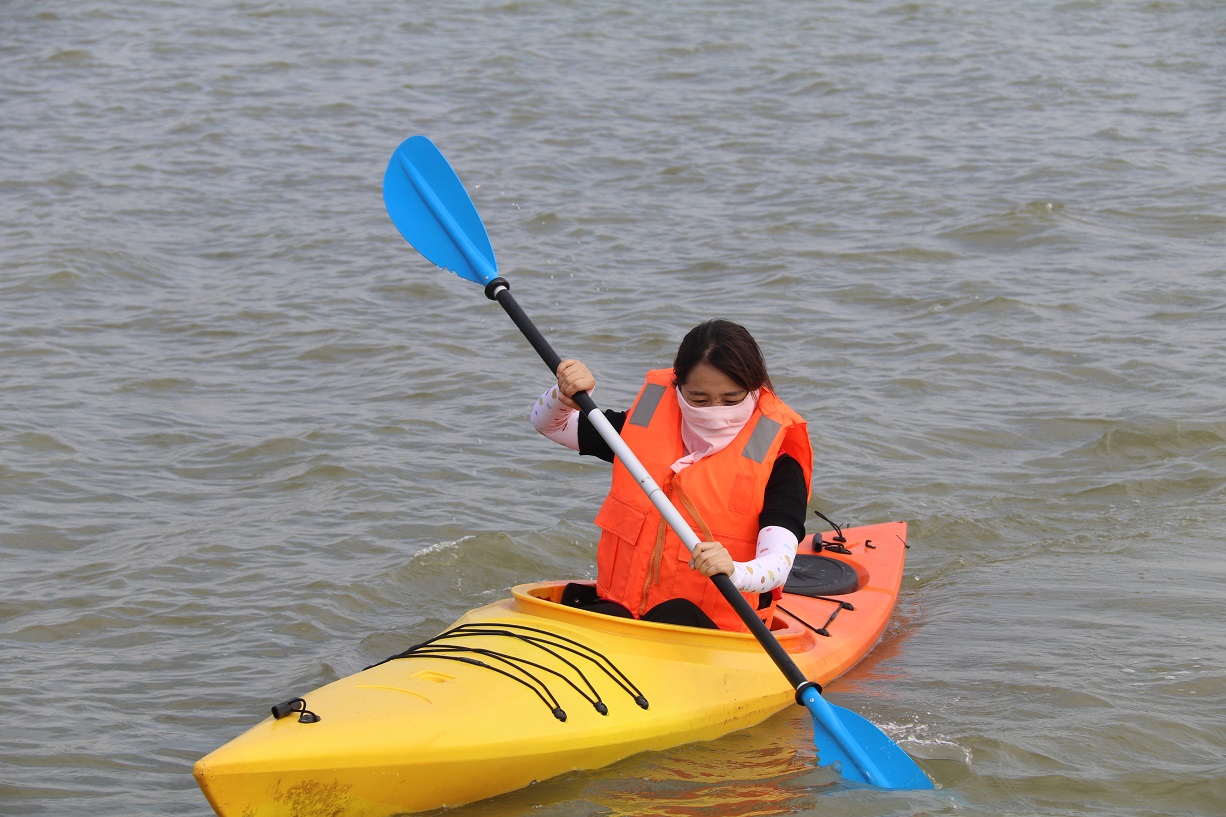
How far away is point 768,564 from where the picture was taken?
339 centimetres

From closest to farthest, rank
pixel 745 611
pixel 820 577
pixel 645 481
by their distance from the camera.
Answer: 1. pixel 745 611
2. pixel 645 481
3. pixel 820 577

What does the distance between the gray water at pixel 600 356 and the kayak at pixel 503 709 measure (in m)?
0.10

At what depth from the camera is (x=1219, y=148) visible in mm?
10273

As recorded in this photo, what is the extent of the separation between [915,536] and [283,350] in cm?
346

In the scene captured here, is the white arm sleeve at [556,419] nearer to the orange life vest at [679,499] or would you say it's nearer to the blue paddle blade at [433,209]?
the orange life vest at [679,499]

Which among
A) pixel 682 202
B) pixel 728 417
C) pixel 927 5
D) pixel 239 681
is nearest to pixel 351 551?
pixel 239 681

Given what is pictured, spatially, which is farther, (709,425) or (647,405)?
(647,405)

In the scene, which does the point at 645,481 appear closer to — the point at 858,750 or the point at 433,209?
the point at 858,750

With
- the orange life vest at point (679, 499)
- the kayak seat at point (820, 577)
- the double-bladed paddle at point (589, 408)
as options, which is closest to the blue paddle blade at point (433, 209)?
the double-bladed paddle at point (589, 408)

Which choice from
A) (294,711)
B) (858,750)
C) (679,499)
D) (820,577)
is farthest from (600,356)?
(294,711)

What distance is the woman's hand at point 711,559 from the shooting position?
3289 millimetres

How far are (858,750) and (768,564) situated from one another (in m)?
0.49

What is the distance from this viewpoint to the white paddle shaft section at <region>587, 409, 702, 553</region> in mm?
3402

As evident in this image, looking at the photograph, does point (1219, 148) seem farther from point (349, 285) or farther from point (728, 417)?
point (728, 417)
